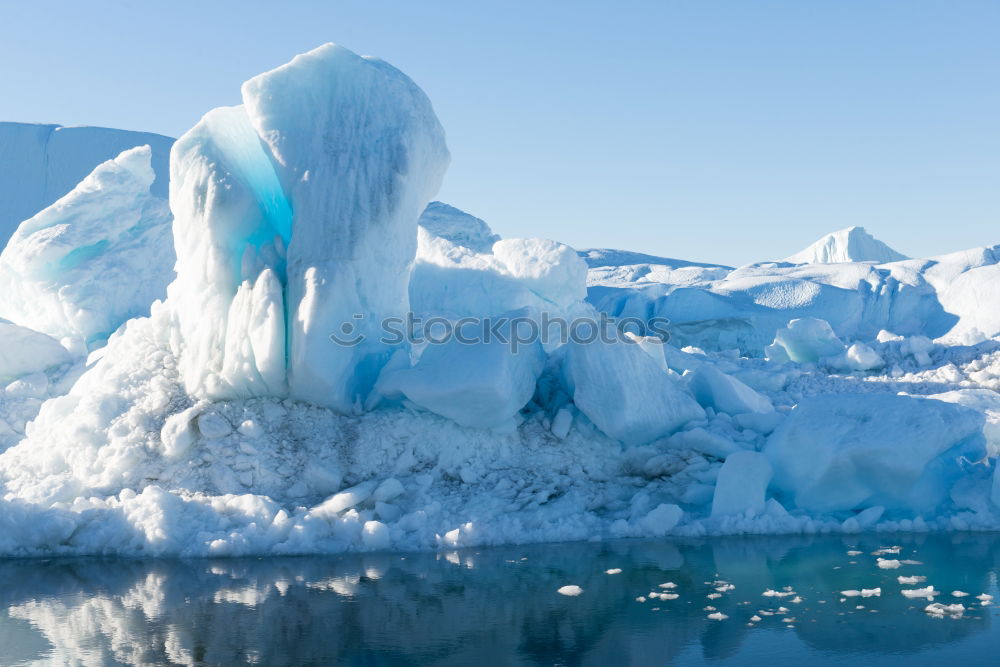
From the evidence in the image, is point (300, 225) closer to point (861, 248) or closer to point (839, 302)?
point (839, 302)

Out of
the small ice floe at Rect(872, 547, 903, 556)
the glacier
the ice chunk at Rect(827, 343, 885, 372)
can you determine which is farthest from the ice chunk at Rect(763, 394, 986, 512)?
the ice chunk at Rect(827, 343, 885, 372)

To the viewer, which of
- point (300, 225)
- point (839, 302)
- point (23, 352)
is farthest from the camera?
point (839, 302)

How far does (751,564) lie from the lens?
18.7 ft

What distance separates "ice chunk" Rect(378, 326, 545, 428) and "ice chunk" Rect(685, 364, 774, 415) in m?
2.00

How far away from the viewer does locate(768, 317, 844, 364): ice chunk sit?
1490cm

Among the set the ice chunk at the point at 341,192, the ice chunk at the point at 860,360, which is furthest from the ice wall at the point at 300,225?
the ice chunk at the point at 860,360

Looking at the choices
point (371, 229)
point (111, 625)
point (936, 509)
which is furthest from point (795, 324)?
point (111, 625)

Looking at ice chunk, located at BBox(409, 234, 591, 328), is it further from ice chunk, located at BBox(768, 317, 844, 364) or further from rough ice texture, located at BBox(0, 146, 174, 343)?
rough ice texture, located at BBox(0, 146, 174, 343)

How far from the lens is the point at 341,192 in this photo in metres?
7.59

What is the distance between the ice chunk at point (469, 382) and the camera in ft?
23.3

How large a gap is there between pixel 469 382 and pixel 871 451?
3039 millimetres

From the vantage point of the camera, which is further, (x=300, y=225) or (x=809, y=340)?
(x=809, y=340)

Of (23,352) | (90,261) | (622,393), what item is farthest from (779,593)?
(90,261)

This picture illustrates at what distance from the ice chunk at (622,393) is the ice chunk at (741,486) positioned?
3.44 ft
